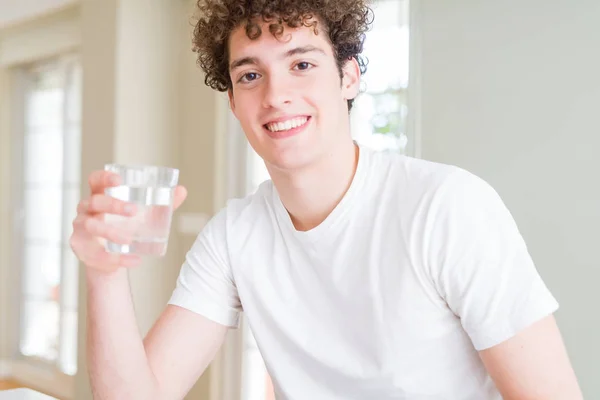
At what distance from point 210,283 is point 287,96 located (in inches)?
17.8

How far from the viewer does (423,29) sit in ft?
9.41

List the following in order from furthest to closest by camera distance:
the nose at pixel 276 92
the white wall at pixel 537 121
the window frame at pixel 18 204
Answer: the window frame at pixel 18 204
the white wall at pixel 537 121
the nose at pixel 276 92

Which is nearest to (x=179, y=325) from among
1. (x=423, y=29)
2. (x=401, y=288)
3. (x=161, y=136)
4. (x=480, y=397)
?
(x=401, y=288)

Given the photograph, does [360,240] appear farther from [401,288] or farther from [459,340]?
[459,340]

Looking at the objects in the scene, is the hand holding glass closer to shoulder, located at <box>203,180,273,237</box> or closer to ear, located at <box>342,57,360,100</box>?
shoulder, located at <box>203,180,273,237</box>

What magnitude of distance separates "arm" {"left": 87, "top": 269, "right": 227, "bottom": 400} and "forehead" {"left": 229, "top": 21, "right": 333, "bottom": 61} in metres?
0.55

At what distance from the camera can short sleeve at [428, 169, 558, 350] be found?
107cm

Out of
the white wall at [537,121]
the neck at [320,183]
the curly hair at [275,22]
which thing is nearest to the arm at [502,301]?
the neck at [320,183]

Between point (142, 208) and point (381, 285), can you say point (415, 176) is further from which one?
point (142, 208)

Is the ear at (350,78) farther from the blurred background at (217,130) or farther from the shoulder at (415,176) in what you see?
the blurred background at (217,130)

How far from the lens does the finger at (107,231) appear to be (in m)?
0.89

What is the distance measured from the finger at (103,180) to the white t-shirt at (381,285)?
53cm

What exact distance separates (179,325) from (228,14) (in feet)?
2.28

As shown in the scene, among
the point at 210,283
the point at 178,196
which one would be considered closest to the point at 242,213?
the point at 210,283
